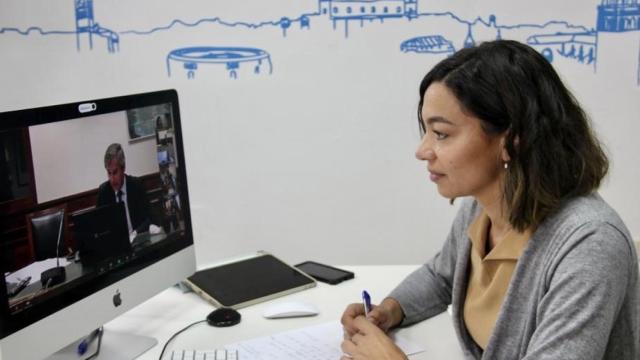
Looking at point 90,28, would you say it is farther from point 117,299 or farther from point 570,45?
point 570,45

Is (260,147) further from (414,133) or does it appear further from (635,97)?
(635,97)

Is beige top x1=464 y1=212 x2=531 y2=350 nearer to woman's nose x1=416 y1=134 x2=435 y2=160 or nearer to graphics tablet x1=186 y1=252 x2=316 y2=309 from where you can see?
woman's nose x1=416 y1=134 x2=435 y2=160

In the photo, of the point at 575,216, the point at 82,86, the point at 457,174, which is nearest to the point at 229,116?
the point at 82,86

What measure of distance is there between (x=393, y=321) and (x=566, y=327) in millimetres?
434

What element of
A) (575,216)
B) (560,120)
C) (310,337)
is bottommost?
(310,337)

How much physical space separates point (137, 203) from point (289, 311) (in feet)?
1.28

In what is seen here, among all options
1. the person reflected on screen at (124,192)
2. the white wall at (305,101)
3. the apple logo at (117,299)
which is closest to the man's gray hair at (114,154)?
the person reflected on screen at (124,192)

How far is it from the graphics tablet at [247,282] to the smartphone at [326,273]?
41 millimetres

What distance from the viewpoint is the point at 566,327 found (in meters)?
1.02

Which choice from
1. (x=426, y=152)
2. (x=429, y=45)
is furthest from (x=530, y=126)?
(x=429, y=45)

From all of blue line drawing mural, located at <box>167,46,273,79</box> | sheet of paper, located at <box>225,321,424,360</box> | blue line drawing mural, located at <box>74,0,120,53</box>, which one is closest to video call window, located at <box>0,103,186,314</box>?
sheet of paper, located at <box>225,321,424,360</box>

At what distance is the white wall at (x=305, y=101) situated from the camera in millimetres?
2287

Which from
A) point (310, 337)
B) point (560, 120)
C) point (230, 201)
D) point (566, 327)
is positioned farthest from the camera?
point (230, 201)

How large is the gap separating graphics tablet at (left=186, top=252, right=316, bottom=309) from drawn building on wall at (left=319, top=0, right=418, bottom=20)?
0.95 m
